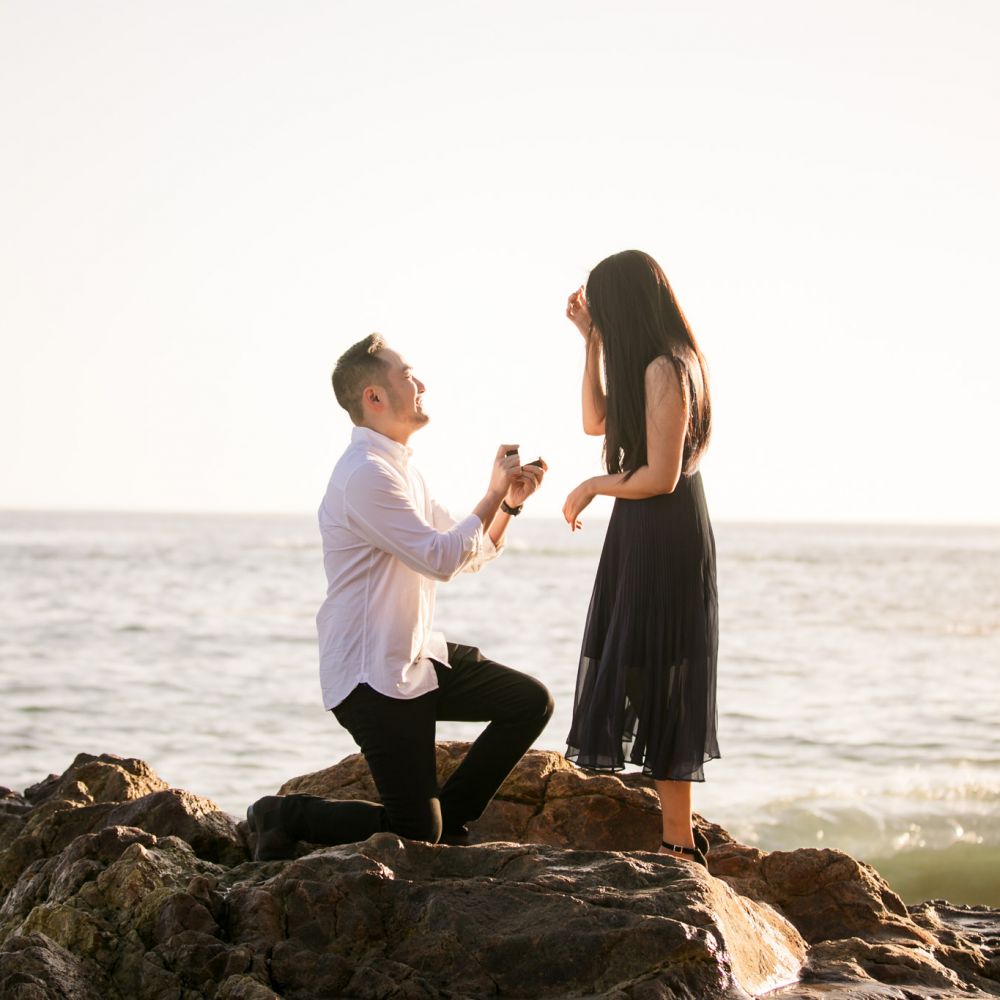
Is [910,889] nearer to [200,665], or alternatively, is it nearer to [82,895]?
[82,895]

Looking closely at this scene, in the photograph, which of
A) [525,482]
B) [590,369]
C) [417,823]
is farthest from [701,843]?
[590,369]

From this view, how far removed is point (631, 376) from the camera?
4.41 metres

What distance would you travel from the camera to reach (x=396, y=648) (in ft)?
14.1

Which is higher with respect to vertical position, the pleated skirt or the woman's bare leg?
the pleated skirt

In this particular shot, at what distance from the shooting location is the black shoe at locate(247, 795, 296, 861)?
4.19 meters

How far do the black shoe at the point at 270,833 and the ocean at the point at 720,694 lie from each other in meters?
4.45

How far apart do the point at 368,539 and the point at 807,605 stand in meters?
23.5

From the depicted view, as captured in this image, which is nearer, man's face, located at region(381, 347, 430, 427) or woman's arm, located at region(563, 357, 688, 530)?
woman's arm, located at region(563, 357, 688, 530)

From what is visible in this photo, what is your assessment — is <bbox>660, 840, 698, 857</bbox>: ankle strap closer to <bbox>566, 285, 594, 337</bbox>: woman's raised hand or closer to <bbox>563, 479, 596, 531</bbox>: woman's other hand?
<bbox>563, 479, 596, 531</bbox>: woman's other hand

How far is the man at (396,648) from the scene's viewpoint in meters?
4.24

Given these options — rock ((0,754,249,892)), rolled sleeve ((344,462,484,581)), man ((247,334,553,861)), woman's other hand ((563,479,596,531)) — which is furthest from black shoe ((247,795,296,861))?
woman's other hand ((563,479,596,531))

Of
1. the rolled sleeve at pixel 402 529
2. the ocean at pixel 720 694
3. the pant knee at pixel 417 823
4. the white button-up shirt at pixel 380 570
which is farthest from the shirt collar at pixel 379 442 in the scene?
the ocean at pixel 720 694

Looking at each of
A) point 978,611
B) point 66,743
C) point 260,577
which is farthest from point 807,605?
point 66,743

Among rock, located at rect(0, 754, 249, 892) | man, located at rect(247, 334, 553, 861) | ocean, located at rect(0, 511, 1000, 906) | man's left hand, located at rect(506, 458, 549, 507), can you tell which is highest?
man's left hand, located at rect(506, 458, 549, 507)
